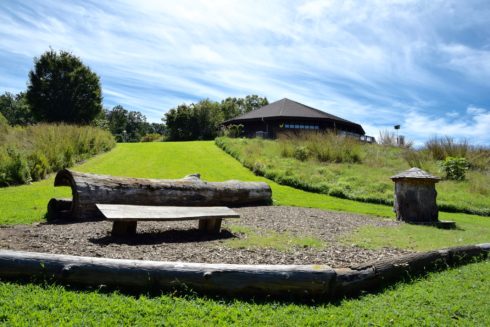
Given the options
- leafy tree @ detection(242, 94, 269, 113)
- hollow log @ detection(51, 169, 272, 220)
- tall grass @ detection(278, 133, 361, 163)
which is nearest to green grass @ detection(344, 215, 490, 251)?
hollow log @ detection(51, 169, 272, 220)

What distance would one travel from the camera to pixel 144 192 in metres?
8.21

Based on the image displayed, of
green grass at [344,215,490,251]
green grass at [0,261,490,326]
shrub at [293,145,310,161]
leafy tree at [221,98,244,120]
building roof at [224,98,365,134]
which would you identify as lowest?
green grass at [0,261,490,326]

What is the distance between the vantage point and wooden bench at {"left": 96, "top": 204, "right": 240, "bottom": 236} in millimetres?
5898

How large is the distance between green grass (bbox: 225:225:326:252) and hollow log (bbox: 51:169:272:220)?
6.75ft

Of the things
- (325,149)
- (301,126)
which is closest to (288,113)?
Result: (301,126)

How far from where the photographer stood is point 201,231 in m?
7.01

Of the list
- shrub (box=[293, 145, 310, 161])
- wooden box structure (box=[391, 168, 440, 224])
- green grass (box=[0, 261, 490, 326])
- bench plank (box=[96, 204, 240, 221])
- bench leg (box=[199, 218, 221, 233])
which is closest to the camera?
green grass (box=[0, 261, 490, 326])

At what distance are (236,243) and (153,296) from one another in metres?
2.54

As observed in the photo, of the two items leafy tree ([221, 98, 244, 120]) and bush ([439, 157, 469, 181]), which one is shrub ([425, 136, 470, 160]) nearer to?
bush ([439, 157, 469, 181])

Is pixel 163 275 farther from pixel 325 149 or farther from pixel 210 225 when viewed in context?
pixel 325 149

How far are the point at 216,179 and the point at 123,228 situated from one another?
26.5 feet

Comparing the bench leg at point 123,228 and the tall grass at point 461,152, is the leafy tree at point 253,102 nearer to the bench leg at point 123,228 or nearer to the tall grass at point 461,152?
the tall grass at point 461,152

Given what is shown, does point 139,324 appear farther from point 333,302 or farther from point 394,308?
point 394,308

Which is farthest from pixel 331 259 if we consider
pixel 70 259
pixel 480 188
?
pixel 480 188
